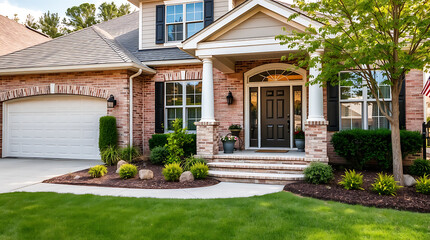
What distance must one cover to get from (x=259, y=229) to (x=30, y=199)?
162 inches

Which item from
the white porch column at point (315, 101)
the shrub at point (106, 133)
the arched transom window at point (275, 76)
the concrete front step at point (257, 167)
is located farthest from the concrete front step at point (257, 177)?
the shrub at point (106, 133)

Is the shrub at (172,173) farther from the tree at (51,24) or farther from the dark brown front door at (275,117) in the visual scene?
the tree at (51,24)

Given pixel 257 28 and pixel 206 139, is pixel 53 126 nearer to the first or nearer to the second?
pixel 206 139

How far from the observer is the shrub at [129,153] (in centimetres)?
927

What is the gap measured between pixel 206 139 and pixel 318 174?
3031 mm

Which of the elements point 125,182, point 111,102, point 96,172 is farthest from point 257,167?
point 111,102

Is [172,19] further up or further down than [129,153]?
further up

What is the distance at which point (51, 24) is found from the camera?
88.0 ft

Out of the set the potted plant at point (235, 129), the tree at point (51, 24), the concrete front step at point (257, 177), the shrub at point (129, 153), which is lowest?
the concrete front step at point (257, 177)

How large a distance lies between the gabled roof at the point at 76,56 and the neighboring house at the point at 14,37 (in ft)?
6.18

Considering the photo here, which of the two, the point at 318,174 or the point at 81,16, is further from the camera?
the point at 81,16

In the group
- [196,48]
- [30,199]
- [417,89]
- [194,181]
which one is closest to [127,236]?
[30,199]

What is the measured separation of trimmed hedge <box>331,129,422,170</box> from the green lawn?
2.92 metres

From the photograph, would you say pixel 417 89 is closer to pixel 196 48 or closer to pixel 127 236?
pixel 196 48
